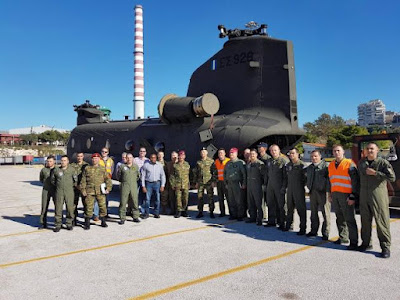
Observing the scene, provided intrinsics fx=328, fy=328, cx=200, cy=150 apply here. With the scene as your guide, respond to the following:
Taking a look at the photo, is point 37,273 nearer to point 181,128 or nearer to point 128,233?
point 128,233

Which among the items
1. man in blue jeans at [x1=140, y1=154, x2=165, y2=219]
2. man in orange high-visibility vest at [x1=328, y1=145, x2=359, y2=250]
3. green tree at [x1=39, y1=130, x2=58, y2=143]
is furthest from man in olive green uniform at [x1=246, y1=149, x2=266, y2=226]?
green tree at [x1=39, y1=130, x2=58, y2=143]

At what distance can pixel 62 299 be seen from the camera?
12.3 feet

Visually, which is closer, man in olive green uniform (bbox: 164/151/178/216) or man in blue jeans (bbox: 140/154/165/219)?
man in blue jeans (bbox: 140/154/165/219)

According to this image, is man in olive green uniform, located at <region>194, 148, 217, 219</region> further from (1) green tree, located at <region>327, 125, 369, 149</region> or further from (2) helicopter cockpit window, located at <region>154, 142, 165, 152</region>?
(1) green tree, located at <region>327, 125, 369, 149</region>

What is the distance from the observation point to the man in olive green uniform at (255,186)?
7457 mm

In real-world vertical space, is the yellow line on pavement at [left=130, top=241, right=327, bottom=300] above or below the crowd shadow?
below

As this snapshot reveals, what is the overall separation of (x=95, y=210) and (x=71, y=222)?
A: 948 mm

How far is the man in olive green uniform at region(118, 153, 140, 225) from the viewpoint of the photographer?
25.4 feet

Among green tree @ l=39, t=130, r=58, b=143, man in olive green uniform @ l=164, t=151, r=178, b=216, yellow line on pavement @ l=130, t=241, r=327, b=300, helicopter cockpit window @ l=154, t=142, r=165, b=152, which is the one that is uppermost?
green tree @ l=39, t=130, r=58, b=143

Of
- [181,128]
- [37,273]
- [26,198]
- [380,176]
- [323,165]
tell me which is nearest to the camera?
[37,273]

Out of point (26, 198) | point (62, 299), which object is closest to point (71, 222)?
point (62, 299)

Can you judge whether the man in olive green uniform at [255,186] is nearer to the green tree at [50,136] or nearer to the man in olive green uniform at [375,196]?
the man in olive green uniform at [375,196]

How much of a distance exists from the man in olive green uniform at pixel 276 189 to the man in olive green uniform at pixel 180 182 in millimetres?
2240

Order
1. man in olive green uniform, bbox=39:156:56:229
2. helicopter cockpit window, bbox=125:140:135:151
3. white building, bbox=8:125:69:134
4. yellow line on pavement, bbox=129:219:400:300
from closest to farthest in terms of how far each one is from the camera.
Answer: yellow line on pavement, bbox=129:219:400:300 → man in olive green uniform, bbox=39:156:56:229 → helicopter cockpit window, bbox=125:140:135:151 → white building, bbox=8:125:69:134
